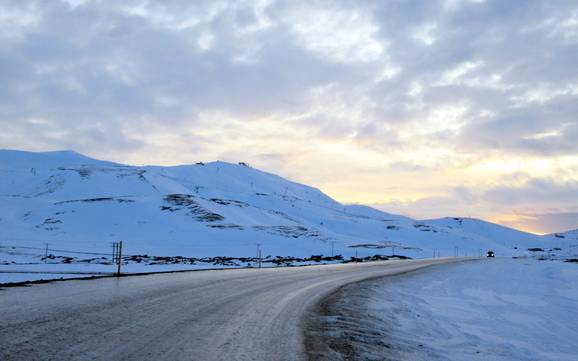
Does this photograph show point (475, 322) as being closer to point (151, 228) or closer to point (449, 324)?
point (449, 324)

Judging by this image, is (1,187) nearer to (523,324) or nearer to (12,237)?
(12,237)

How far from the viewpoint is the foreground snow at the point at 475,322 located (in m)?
10.2

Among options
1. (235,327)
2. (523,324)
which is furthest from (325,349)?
(523,324)

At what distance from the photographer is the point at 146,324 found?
374 inches

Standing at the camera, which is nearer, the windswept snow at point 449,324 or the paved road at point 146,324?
the paved road at point 146,324

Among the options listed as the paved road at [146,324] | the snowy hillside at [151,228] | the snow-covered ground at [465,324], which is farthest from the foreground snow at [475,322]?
the snowy hillside at [151,228]

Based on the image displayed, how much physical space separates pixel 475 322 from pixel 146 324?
9701 mm

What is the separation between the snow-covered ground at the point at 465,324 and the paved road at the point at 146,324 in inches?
70.6

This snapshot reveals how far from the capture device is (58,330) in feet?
27.6

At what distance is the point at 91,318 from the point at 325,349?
465 cm

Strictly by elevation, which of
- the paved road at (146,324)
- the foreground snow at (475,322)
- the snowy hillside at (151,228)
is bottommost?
the foreground snow at (475,322)

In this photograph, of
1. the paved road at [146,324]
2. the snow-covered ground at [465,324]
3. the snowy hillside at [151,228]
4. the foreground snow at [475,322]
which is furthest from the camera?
the snowy hillside at [151,228]

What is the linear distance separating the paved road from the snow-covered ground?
5.88 feet

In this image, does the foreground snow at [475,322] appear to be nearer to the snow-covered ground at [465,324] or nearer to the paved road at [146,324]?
the snow-covered ground at [465,324]
